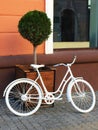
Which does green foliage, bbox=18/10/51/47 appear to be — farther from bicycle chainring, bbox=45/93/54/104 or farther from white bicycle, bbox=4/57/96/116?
bicycle chainring, bbox=45/93/54/104

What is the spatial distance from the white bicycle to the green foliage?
19.6 inches

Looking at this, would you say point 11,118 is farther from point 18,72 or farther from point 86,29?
point 86,29

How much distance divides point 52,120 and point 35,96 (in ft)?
1.83

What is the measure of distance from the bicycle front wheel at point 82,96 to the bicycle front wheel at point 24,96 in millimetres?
582

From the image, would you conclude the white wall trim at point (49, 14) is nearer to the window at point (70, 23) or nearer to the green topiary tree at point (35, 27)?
the window at point (70, 23)

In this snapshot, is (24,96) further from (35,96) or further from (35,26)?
(35,26)

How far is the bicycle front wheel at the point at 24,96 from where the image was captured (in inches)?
229

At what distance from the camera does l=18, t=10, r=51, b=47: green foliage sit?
19.7 ft

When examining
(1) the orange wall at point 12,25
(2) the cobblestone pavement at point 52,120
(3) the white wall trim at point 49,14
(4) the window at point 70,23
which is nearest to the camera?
(2) the cobblestone pavement at point 52,120

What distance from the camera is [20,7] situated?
6895 millimetres

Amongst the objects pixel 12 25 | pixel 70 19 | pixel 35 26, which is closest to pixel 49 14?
pixel 70 19

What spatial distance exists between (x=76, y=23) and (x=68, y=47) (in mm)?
533

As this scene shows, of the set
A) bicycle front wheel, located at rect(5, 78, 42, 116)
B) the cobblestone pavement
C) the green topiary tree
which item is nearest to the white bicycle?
bicycle front wheel, located at rect(5, 78, 42, 116)

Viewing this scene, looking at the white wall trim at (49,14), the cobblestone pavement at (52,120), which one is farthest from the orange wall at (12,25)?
the cobblestone pavement at (52,120)
